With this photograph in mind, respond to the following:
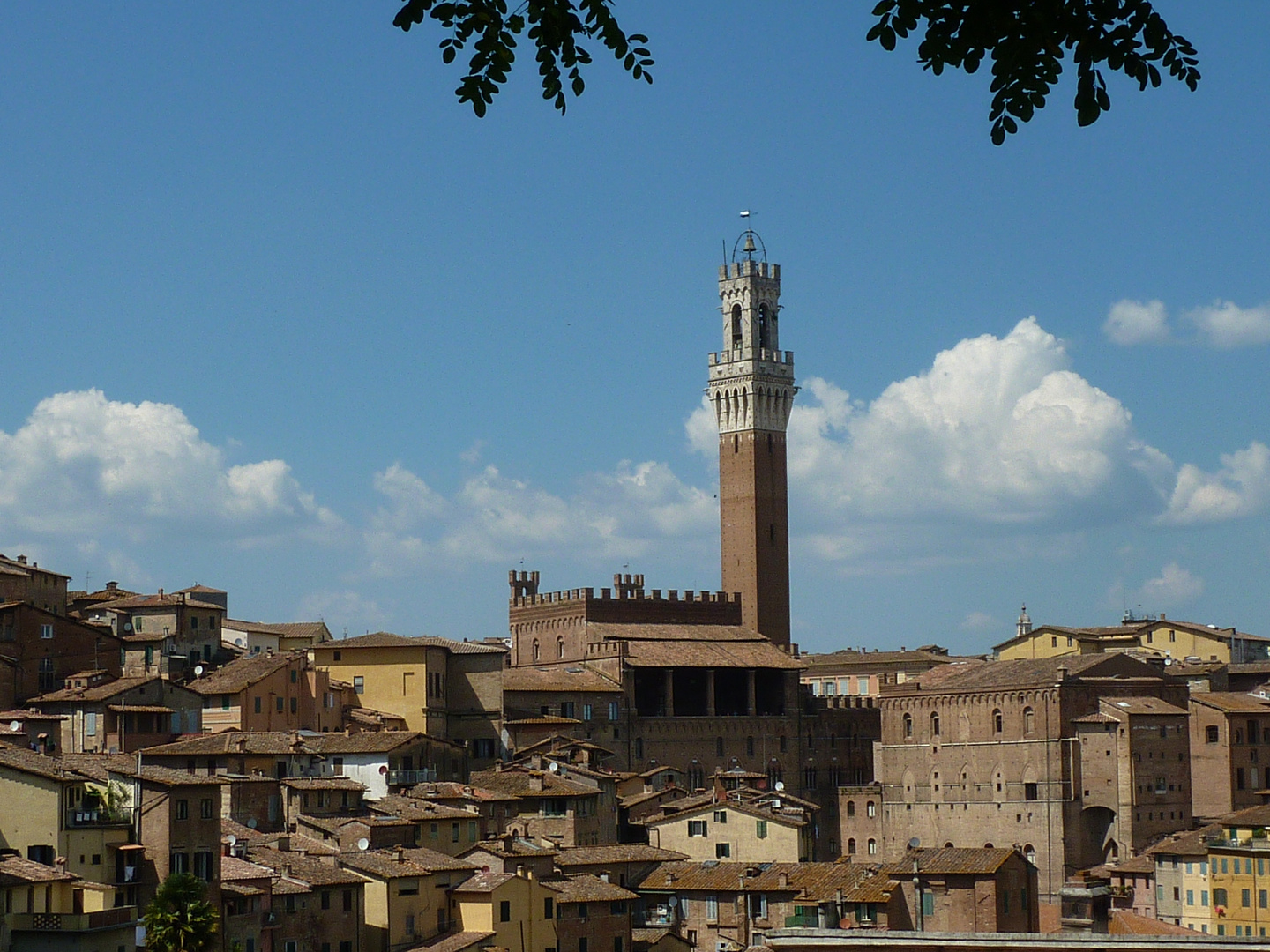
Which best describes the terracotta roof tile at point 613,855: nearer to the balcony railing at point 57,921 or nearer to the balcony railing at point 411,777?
the balcony railing at point 411,777

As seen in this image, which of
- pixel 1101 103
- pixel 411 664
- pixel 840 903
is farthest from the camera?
pixel 411 664

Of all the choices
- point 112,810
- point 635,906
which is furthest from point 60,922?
point 635,906

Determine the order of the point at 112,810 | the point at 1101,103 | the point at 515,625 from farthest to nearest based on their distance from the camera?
the point at 515,625 → the point at 112,810 → the point at 1101,103

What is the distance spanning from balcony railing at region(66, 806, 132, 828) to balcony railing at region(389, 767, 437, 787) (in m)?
14.6

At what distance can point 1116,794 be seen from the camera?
199 feet

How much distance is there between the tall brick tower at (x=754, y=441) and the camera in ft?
263

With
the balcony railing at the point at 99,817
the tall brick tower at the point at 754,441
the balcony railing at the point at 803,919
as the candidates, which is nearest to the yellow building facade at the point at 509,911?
the balcony railing at the point at 803,919

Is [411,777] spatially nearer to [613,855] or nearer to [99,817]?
[613,855]

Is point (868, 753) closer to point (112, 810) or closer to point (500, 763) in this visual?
point (500, 763)

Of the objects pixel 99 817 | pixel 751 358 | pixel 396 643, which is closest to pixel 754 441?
pixel 751 358

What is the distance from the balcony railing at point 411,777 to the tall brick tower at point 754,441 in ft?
88.8

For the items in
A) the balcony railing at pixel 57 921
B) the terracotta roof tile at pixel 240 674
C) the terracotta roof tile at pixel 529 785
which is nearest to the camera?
the balcony railing at pixel 57 921

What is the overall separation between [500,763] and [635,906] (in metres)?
11.0

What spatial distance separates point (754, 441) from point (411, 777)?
103 feet
